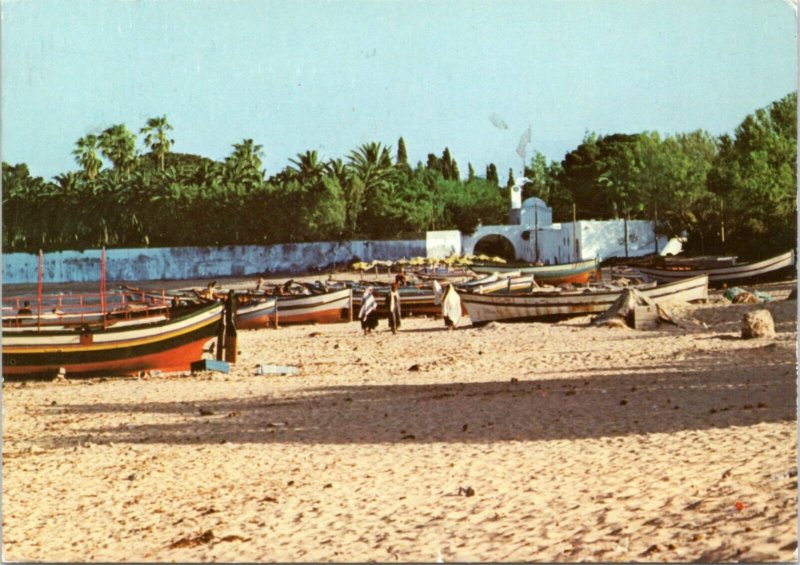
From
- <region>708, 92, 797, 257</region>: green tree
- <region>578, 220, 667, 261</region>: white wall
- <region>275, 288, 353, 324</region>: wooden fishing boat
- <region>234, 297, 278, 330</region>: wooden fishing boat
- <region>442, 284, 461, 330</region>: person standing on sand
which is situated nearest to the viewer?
<region>442, 284, 461, 330</region>: person standing on sand

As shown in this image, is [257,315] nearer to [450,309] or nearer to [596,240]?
[450,309]

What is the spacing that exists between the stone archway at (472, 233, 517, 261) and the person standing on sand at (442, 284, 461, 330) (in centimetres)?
4550

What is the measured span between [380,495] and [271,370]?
11.3 meters

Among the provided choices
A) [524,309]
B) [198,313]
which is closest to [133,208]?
[524,309]

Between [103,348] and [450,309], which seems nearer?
[103,348]

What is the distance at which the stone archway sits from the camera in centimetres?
7650

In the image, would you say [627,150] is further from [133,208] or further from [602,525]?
[602,525]

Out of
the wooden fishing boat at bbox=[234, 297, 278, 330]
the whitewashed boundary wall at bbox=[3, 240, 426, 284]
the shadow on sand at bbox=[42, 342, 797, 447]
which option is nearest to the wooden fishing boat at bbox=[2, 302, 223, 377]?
the shadow on sand at bbox=[42, 342, 797, 447]

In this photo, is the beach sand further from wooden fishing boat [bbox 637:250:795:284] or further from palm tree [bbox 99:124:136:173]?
palm tree [bbox 99:124:136:173]

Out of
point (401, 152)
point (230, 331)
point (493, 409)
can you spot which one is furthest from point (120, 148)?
point (493, 409)

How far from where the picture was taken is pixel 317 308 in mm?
36469

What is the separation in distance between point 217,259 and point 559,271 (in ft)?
82.9

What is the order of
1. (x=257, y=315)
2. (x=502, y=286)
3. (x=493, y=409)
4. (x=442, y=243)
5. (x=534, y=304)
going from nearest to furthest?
(x=493, y=409) < (x=534, y=304) < (x=257, y=315) < (x=502, y=286) < (x=442, y=243)

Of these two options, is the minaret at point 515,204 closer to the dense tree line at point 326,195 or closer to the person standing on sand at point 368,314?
the dense tree line at point 326,195
